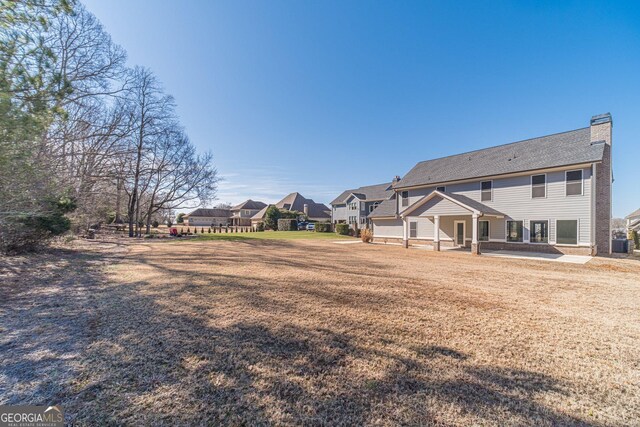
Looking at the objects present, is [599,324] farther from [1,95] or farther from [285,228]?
[285,228]

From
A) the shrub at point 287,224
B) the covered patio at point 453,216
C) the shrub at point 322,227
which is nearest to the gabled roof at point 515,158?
the covered patio at point 453,216

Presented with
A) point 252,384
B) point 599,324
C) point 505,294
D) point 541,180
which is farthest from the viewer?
point 541,180

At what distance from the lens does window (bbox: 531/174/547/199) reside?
15.7 meters

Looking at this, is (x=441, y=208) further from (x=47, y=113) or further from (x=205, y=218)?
(x=205, y=218)

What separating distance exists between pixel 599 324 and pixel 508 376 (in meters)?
3.31

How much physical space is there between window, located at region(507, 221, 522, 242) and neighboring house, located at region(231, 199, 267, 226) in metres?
55.9

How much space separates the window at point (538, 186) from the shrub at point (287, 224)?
30279 mm

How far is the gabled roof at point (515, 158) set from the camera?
14.9 metres

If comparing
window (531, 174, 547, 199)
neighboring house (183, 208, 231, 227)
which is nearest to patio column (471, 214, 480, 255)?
window (531, 174, 547, 199)

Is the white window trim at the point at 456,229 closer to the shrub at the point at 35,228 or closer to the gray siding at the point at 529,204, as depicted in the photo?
the gray siding at the point at 529,204

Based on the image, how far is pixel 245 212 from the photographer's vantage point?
218 feet

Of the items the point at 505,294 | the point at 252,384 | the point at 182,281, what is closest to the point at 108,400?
the point at 252,384

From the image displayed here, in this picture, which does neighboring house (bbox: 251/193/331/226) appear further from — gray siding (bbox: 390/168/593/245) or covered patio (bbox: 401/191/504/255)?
gray siding (bbox: 390/168/593/245)

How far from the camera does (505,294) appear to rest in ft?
20.9
